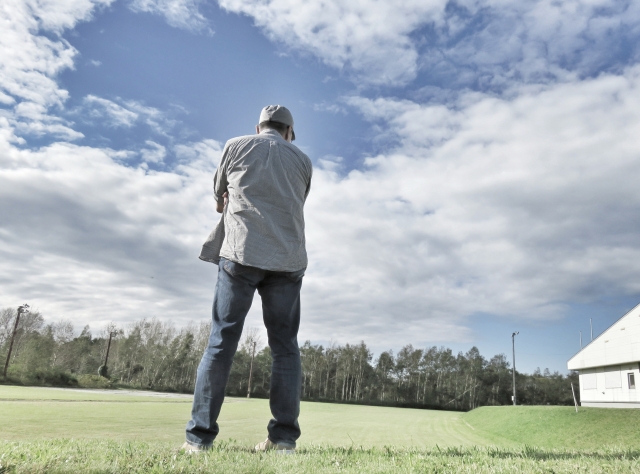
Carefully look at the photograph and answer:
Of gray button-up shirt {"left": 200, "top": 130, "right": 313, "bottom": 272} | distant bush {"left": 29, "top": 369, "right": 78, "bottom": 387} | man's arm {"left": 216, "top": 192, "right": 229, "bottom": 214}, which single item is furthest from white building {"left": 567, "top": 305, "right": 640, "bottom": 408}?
distant bush {"left": 29, "top": 369, "right": 78, "bottom": 387}

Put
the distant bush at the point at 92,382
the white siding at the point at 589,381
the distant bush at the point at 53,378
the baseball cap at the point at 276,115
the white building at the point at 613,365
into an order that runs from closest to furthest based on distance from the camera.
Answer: the baseball cap at the point at 276,115
the white building at the point at 613,365
the white siding at the point at 589,381
the distant bush at the point at 53,378
the distant bush at the point at 92,382

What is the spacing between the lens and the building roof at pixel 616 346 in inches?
821

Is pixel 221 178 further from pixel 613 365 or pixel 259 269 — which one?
pixel 613 365

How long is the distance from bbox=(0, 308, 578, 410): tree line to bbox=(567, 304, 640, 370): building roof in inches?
1166

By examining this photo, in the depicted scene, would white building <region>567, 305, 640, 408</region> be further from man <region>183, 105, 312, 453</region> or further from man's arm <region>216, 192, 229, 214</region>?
man's arm <region>216, 192, 229, 214</region>

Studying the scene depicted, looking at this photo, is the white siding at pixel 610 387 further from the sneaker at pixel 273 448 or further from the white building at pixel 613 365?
the sneaker at pixel 273 448

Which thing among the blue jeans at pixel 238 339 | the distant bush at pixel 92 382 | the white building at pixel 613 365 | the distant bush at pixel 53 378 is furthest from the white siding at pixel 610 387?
the distant bush at pixel 53 378

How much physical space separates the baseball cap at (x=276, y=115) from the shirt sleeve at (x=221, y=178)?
38 cm

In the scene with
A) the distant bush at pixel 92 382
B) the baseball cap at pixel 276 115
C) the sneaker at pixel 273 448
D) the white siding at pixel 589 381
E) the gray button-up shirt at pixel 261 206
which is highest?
the baseball cap at pixel 276 115

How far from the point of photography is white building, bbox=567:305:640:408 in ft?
68.7

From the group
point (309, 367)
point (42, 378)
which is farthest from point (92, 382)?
point (309, 367)

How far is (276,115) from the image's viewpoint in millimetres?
2852

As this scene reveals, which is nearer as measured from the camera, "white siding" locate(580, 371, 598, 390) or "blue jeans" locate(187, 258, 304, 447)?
"blue jeans" locate(187, 258, 304, 447)

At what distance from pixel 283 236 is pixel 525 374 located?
78653 mm
